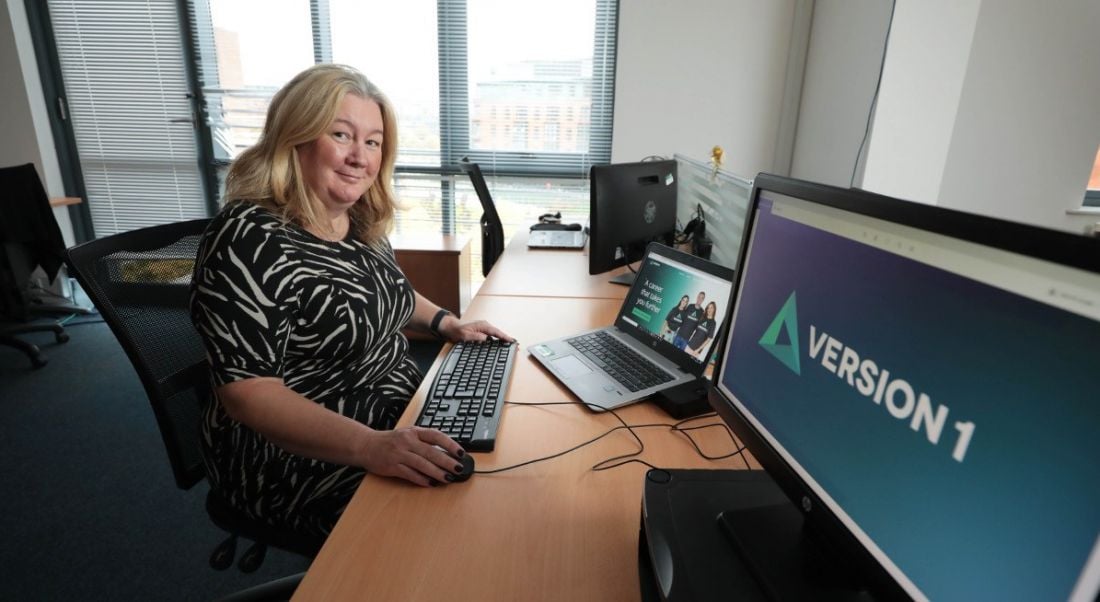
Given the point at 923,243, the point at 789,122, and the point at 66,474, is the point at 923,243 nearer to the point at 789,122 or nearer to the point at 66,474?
the point at 66,474

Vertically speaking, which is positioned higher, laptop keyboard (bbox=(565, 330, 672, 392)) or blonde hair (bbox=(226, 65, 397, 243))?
blonde hair (bbox=(226, 65, 397, 243))

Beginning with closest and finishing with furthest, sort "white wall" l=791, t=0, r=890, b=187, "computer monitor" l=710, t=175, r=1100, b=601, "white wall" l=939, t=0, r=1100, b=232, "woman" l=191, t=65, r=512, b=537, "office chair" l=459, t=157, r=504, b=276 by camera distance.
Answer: "computer monitor" l=710, t=175, r=1100, b=601, "woman" l=191, t=65, r=512, b=537, "white wall" l=791, t=0, r=890, b=187, "white wall" l=939, t=0, r=1100, b=232, "office chair" l=459, t=157, r=504, b=276

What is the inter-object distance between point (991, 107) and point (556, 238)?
6.47 ft

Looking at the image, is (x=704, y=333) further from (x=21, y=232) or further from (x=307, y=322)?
(x=21, y=232)

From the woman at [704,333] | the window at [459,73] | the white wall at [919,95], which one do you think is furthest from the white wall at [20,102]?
the white wall at [919,95]

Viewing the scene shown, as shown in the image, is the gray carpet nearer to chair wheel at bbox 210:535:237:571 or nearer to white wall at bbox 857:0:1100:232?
chair wheel at bbox 210:535:237:571

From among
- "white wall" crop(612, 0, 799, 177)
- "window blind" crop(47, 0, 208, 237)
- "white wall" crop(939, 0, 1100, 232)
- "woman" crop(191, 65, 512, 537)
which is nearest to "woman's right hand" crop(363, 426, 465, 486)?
"woman" crop(191, 65, 512, 537)

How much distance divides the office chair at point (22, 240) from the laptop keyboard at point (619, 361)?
2.55 metres

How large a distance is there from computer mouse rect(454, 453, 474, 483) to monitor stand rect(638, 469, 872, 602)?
0.90 feet

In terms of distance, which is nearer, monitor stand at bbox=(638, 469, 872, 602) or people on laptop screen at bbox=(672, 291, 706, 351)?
monitor stand at bbox=(638, 469, 872, 602)

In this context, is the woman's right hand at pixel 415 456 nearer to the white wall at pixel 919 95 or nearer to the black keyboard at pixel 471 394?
the black keyboard at pixel 471 394

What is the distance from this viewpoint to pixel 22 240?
8.63ft

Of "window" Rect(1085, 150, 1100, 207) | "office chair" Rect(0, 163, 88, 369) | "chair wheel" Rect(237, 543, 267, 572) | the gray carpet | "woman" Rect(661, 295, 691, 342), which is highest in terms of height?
"window" Rect(1085, 150, 1100, 207)

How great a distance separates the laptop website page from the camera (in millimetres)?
1109
